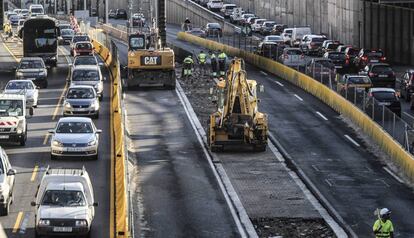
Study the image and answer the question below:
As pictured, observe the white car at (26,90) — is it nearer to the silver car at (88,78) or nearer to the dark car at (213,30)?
the silver car at (88,78)

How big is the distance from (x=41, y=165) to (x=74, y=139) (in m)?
1.47

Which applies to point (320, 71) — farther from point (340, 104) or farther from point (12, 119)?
point (12, 119)

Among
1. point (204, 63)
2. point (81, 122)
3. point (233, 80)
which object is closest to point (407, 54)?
point (204, 63)

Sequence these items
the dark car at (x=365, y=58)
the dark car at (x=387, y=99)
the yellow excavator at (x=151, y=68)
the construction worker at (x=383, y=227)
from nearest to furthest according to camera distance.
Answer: the construction worker at (x=383, y=227) → the dark car at (x=387, y=99) → the yellow excavator at (x=151, y=68) → the dark car at (x=365, y=58)

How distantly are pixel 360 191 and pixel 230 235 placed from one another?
787 cm

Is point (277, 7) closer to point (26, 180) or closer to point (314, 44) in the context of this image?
point (314, 44)

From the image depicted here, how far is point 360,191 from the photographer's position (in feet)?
127

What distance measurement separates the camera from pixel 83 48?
89062 mm

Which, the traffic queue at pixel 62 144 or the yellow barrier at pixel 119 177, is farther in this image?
the traffic queue at pixel 62 144

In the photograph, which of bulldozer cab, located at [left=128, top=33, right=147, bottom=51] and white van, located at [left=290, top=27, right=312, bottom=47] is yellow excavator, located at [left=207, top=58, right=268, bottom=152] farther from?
white van, located at [left=290, top=27, right=312, bottom=47]

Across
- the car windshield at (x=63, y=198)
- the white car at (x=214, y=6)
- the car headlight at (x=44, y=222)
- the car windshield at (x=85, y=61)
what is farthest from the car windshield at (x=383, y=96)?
the white car at (x=214, y=6)

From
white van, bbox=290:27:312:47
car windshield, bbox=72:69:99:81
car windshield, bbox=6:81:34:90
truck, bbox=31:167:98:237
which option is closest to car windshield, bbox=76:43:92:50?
white van, bbox=290:27:312:47

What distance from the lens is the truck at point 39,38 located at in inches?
3290

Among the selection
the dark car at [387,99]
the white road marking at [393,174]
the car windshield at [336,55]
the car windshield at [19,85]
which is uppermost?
the car windshield at [336,55]
